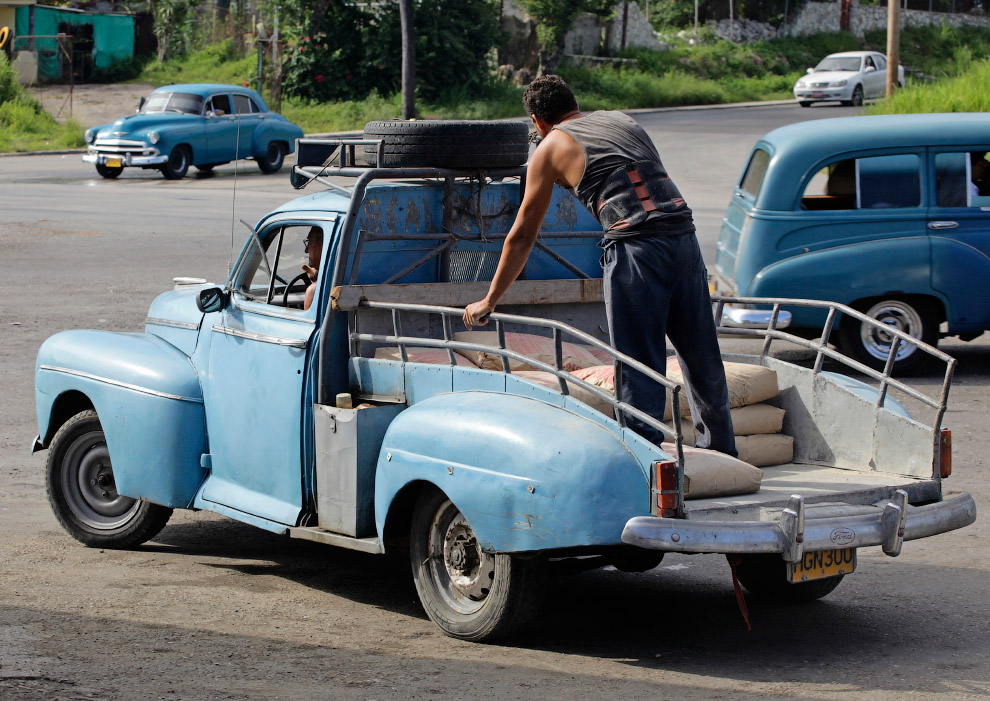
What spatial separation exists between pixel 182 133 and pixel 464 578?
22.2 meters

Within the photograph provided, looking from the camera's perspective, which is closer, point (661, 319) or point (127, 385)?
point (661, 319)

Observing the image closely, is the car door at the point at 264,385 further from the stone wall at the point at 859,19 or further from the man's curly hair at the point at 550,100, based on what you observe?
the stone wall at the point at 859,19

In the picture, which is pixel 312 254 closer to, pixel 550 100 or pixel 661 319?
pixel 550 100

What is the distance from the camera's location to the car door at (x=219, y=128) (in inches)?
1035

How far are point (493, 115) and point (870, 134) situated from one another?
28193 millimetres

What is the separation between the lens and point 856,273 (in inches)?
425

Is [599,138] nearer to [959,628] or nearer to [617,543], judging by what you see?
[617,543]

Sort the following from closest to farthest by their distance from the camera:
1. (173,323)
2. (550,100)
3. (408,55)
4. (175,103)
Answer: (550,100), (173,323), (175,103), (408,55)

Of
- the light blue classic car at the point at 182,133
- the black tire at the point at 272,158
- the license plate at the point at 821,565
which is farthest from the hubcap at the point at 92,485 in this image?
the black tire at the point at 272,158

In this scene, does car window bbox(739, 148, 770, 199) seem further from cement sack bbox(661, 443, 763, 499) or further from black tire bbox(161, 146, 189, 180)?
black tire bbox(161, 146, 189, 180)

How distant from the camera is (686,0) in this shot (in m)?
62.1

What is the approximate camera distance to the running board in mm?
5320

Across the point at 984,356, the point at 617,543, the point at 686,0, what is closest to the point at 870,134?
the point at 984,356

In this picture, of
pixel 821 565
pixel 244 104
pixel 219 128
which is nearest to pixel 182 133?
pixel 219 128
